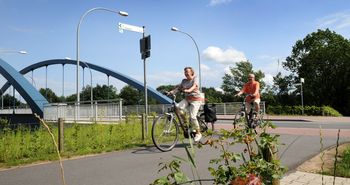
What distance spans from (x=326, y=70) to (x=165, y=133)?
4860 cm

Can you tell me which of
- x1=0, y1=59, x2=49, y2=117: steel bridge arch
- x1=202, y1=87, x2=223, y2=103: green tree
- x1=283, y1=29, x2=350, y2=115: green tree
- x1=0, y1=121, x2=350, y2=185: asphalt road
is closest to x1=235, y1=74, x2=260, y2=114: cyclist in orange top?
x1=0, y1=121, x2=350, y2=185: asphalt road

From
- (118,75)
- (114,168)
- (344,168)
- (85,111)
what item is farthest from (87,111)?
(118,75)

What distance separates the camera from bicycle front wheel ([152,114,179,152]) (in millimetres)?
7922

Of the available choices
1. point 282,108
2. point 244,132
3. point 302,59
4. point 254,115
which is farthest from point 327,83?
point 244,132

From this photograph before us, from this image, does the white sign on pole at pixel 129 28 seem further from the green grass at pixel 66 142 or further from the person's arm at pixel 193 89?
the person's arm at pixel 193 89

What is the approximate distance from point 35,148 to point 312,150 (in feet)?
18.3

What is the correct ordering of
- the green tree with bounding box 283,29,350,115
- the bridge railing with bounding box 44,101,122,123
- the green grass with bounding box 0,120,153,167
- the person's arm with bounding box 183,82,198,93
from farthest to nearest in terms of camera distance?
the green tree with bounding box 283,29,350,115
the bridge railing with bounding box 44,101,122,123
the person's arm with bounding box 183,82,198,93
the green grass with bounding box 0,120,153,167

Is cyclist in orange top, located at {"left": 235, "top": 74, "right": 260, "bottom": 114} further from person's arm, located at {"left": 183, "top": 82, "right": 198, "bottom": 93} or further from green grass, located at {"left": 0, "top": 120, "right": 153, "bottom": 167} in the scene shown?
green grass, located at {"left": 0, "top": 120, "right": 153, "bottom": 167}

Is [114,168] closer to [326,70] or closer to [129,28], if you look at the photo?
[129,28]

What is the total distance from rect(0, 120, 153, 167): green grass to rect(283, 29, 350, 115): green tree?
43744mm

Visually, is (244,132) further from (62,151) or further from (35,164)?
(62,151)

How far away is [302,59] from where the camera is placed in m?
56.2

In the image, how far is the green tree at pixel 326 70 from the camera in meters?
50.3

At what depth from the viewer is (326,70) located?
5234 centimetres
